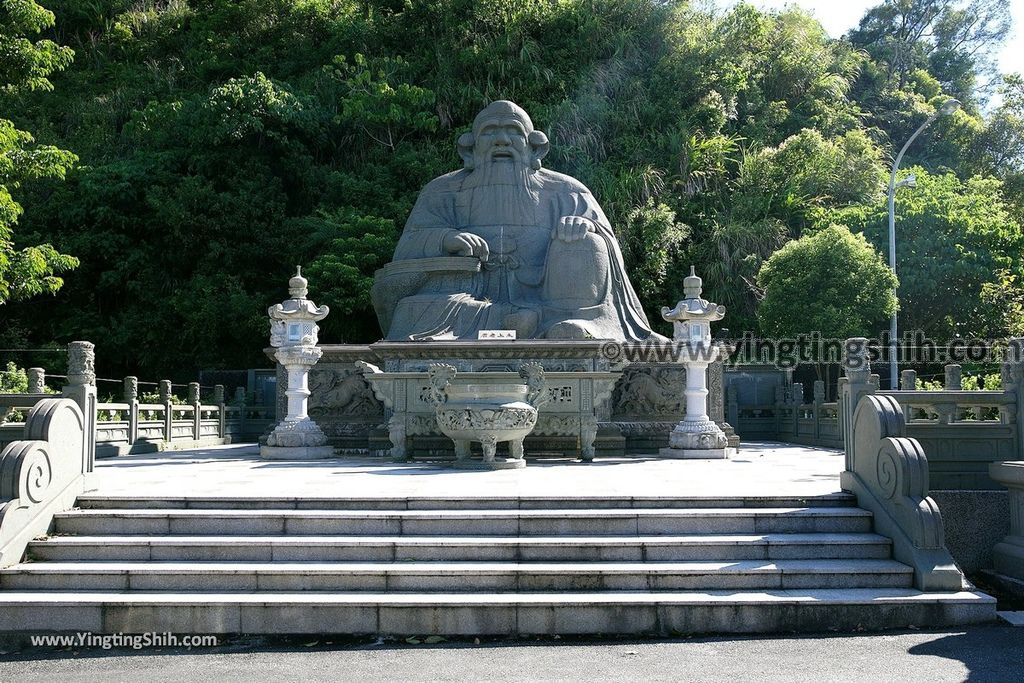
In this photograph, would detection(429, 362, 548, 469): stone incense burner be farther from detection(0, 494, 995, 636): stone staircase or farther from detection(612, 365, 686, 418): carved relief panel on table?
detection(612, 365, 686, 418): carved relief panel on table

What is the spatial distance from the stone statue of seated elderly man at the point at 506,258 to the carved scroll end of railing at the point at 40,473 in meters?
5.60

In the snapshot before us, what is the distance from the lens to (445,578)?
4.79 meters

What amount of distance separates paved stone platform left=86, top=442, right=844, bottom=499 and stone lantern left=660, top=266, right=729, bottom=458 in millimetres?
283

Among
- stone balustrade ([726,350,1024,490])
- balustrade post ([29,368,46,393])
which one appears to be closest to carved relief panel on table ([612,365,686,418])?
stone balustrade ([726,350,1024,490])

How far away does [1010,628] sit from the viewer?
4.52 meters

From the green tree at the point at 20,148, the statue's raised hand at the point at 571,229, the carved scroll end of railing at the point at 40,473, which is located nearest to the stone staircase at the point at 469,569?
the carved scroll end of railing at the point at 40,473

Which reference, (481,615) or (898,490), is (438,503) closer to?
(481,615)

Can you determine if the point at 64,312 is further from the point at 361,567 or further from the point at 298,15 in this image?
the point at 361,567

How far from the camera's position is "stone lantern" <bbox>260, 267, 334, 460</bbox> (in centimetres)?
975

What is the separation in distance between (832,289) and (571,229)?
6.83m

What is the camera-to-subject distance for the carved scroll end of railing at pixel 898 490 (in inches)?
189

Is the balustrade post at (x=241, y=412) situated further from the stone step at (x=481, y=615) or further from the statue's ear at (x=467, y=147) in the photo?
the stone step at (x=481, y=615)

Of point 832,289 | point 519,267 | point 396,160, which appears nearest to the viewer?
point 519,267

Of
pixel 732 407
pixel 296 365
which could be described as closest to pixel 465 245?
pixel 296 365
